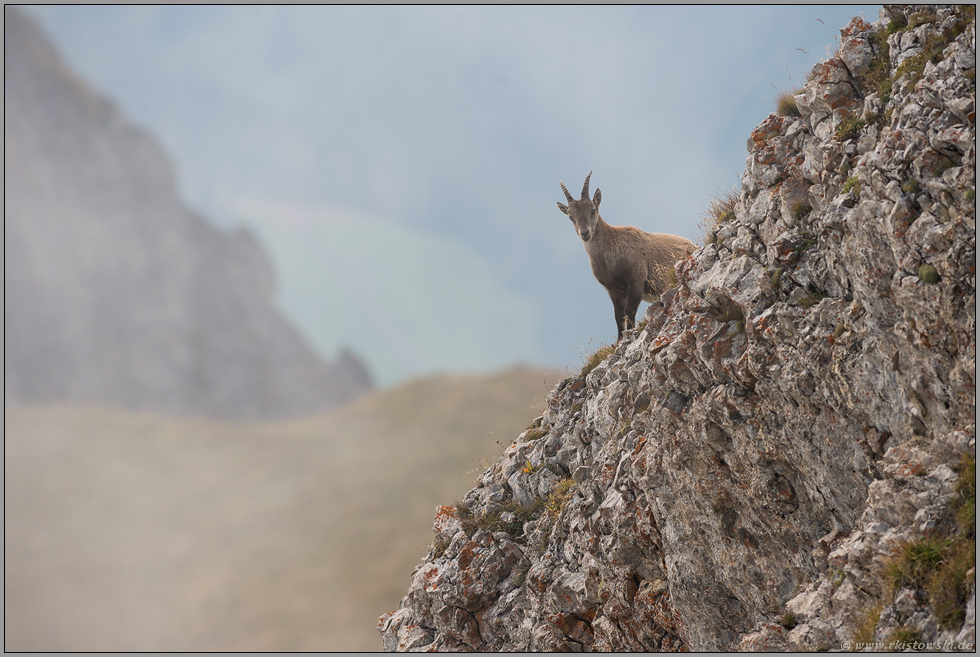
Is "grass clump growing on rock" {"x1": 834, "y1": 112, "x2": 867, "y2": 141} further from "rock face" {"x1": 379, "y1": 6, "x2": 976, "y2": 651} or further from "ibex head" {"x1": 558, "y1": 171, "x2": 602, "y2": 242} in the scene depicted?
"ibex head" {"x1": 558, "y1": 171, "x2": 602, "y2": 242}

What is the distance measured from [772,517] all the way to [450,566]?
833 centimetres

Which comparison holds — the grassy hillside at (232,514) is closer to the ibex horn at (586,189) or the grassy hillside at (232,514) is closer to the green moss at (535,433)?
→ the green moss at (535,433)

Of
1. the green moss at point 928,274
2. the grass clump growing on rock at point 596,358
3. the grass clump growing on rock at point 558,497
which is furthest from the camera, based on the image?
the grass clump growing on rock at point 596,358

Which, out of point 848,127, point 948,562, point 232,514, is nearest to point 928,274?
point 848,127

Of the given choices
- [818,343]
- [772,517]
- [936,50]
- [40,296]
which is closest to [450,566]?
[772,517]

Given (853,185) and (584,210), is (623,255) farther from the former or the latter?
(853,185)

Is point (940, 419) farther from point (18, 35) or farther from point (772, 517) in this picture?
point (18, 35)

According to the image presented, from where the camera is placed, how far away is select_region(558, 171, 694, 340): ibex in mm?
17422

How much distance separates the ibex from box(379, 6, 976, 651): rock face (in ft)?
7.55

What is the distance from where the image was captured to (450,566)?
16.2m

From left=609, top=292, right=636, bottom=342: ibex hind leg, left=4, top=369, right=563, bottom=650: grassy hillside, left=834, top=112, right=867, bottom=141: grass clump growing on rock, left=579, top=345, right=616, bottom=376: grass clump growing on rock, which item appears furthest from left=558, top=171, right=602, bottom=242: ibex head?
left=4, top=369, right=563, bottom=650: grassy hillside

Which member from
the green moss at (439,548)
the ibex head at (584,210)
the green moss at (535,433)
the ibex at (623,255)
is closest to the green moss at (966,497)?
the ibex at (623,255)

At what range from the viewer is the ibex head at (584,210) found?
17.6 meters

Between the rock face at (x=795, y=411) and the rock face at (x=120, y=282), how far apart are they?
2596 inches
